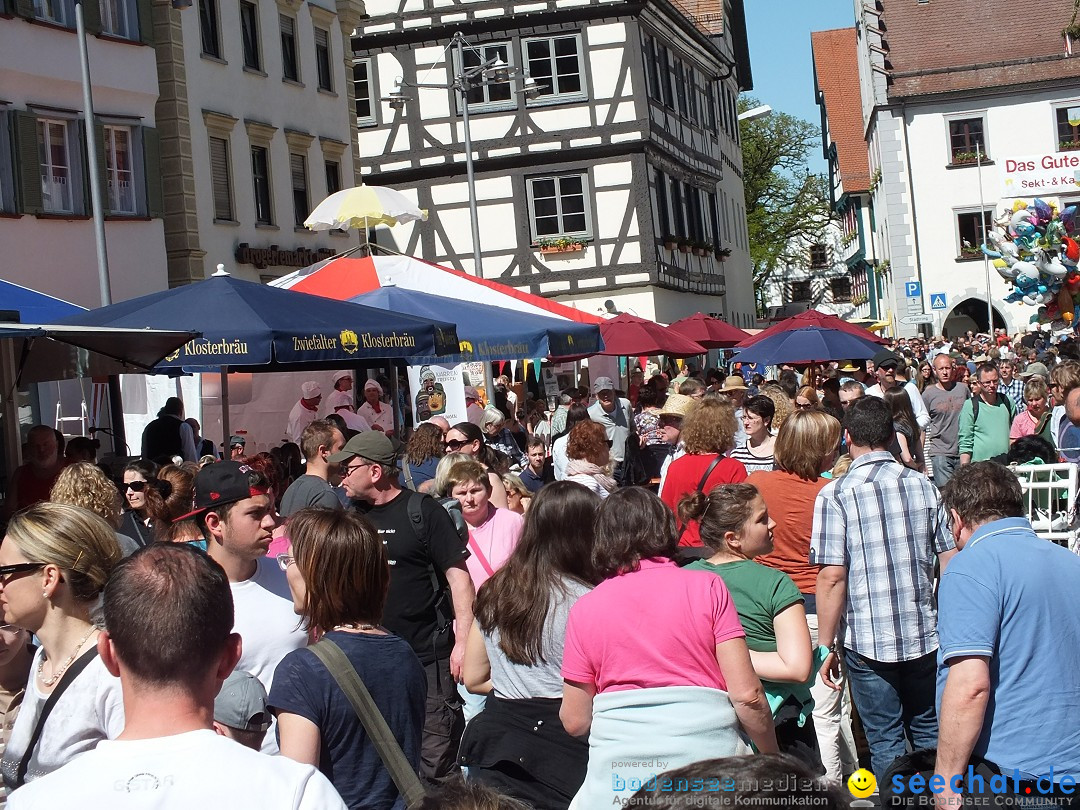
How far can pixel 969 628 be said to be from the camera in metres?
4.20

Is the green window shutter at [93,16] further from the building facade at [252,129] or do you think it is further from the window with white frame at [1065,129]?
the window with white frame at [1065,129]

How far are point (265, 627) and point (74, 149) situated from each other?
1851 cm

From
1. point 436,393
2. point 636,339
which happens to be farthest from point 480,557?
point 636,339

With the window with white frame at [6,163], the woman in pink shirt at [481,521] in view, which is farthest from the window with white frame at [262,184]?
the woman in pink shirt at [481,521]

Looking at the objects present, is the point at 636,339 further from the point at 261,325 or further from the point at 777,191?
the point at 777,191

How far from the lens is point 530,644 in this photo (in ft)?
15.4

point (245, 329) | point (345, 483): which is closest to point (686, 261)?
point (245, 329)

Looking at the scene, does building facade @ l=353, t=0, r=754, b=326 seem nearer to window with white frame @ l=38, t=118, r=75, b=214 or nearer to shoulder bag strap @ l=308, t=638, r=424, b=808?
window with white frame @ l=38, t=118, r=75, b=214

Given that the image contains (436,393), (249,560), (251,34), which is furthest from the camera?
(251,34)

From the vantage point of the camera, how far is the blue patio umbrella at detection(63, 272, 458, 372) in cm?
946

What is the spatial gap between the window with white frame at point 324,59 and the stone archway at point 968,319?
30262 mm

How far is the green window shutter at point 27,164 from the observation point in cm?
1998

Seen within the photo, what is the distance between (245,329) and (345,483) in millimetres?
3509

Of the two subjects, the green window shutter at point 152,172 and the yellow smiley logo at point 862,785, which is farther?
the green window shutter at point 152,172
